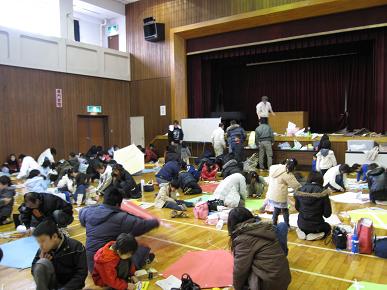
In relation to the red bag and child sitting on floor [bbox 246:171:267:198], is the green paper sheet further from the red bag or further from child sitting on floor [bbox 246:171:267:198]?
child sitting on floor [bbox 246:171:267:198]

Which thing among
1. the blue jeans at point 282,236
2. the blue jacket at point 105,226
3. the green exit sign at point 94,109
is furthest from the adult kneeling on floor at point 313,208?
the green exit sign at point 94,109

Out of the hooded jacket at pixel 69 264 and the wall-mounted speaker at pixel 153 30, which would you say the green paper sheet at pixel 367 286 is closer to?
the hooded jacket at pixel 69 264

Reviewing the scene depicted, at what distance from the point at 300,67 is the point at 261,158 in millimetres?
6279

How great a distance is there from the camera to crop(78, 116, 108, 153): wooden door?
44.8ft

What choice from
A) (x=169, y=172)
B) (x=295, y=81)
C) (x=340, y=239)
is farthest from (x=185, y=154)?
(x=340, y=239)

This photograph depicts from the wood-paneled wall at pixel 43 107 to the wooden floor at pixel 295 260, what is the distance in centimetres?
736

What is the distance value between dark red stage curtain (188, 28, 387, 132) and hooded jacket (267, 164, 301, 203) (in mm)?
8347

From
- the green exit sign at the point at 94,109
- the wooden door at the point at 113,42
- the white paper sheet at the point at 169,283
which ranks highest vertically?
the wooden door at the point at 113,42

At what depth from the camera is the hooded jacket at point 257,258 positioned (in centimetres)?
267

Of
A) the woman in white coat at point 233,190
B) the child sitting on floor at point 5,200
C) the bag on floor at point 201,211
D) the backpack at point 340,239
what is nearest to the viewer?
the backpack at point 340,239

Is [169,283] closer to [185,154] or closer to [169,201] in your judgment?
[169,201]

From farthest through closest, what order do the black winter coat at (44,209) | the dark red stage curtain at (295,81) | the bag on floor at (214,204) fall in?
the dark red stage curtain at (295,81)
the bag on floor at (214,204)
the black winter coat at (44,209)

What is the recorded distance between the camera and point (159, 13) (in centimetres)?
1411

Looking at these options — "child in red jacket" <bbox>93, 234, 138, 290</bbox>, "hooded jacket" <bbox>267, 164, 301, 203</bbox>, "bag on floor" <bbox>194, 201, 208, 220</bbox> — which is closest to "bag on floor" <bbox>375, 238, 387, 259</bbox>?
"hooded jacket" <bbox>267, 164, 301, 203</bbox>
